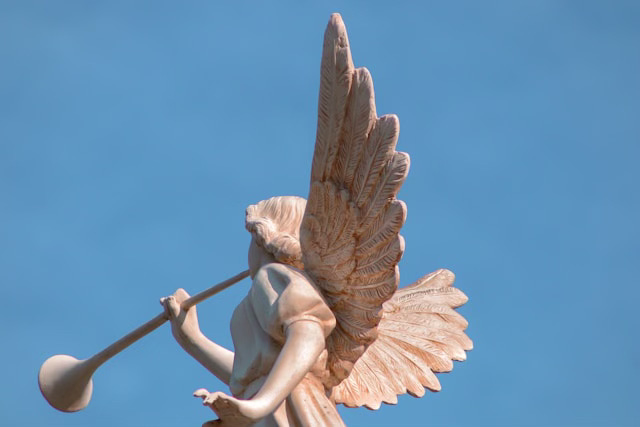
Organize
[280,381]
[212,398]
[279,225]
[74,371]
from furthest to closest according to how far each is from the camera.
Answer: [74,371]
[279,225]
[280,381]
[212,398]

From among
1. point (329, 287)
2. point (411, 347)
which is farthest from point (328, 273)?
point (411, 347)

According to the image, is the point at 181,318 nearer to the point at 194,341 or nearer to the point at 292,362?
the point at 194,341

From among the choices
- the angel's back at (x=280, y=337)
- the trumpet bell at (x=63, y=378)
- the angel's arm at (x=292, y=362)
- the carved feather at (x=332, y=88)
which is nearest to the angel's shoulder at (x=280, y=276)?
the angel's back at (x=280, y=337)

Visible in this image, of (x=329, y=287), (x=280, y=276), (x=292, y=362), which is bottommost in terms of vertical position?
(x=292, y=362)

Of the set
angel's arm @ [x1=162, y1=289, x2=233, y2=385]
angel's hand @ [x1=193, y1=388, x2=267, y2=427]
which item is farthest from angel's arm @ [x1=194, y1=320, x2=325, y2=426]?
angel's arm @ [x1=162, y1=289, x2=233, y2=385]

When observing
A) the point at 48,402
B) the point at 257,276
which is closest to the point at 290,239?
the point at 257,276

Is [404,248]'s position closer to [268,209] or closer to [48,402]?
[268,209]
